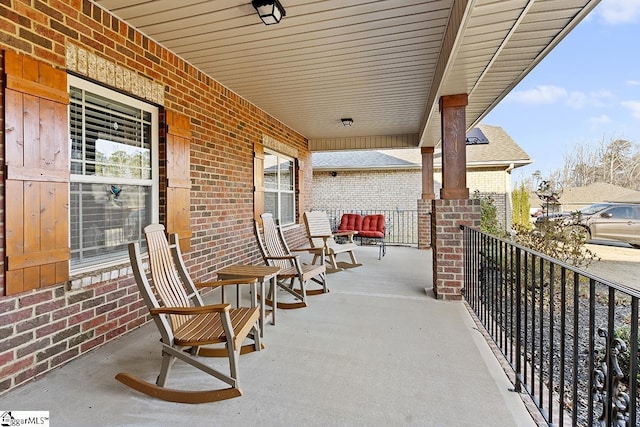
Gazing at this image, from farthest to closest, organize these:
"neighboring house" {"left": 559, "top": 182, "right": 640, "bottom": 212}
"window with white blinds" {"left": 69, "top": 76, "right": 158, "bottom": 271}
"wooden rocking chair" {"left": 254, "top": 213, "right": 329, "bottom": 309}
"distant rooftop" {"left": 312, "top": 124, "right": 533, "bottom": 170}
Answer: "neighboring house" {"left": 559, "top": 182, "right": 640, "bottom": 212}
"distant rooftop" {"left": 312, "top": 124, "right": 533, "bottom": 170}
"wooden rocking chair" {"left": 254, "top": 213, "right": 329, "bottom": 309}
"window with white blinds" {"left": 69, "top": 76, "right": 158, "bottom": 271}

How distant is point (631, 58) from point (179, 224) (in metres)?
28.4

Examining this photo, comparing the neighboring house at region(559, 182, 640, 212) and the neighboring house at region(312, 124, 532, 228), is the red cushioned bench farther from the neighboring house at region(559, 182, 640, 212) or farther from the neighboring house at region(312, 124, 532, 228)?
the neighboring house at region(559, 182, 640, 212)

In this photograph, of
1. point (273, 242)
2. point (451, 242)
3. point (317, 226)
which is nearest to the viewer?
point (451, 242)

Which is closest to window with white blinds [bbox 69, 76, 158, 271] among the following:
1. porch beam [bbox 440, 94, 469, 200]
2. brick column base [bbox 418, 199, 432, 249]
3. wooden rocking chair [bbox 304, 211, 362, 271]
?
wooden rocking chair [bbox 304, 211, 362, 271]

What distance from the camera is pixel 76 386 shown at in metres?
2.06

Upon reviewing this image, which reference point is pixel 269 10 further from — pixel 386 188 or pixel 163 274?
pixel 386 188

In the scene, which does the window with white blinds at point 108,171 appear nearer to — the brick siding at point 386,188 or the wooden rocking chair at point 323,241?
the wooden rocking chair at point 323,241

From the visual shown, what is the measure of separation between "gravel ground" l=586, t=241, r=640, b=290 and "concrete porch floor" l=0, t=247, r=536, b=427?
309cm

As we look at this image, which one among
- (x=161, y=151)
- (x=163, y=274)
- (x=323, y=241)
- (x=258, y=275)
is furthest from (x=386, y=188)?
(x=163, y=274)

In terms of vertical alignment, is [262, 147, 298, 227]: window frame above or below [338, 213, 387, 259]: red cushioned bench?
above

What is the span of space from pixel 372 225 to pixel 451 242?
4.03m

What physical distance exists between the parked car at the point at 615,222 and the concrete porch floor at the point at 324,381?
8761 millimetres

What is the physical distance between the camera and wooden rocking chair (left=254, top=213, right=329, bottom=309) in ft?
11.8

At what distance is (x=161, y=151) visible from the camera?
3357mm
